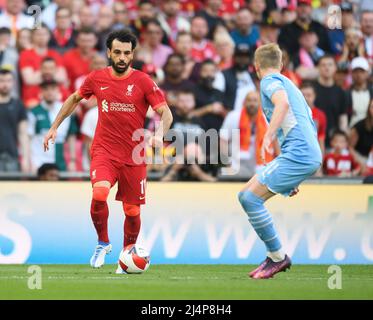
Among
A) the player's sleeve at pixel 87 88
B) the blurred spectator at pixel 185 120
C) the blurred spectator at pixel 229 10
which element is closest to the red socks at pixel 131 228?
the player's sleeve at pixel 87 88

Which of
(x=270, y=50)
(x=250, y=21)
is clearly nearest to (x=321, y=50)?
(x=250, y=21)

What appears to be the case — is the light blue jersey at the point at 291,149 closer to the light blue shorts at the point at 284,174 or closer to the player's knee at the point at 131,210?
the light blue shorts at the point at 284,174

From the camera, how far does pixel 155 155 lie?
14.2 m

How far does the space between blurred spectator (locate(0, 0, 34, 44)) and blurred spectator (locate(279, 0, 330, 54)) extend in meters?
3.83

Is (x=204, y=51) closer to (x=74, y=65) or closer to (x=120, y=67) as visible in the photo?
(x=74, y=65)

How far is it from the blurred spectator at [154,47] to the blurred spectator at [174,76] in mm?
527

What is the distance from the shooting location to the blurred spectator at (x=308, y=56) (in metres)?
15.9

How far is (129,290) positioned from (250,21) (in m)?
7.73

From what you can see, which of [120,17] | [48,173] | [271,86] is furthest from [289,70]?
[271,86]

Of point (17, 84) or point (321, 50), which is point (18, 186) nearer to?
point (17, 84)

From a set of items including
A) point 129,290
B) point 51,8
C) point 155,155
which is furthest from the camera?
point 51,8

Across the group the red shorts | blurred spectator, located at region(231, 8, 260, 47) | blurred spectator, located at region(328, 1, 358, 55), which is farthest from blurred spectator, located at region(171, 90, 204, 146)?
the red shorts

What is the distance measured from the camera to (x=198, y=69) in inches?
608

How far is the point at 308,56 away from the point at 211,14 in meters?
1.72
